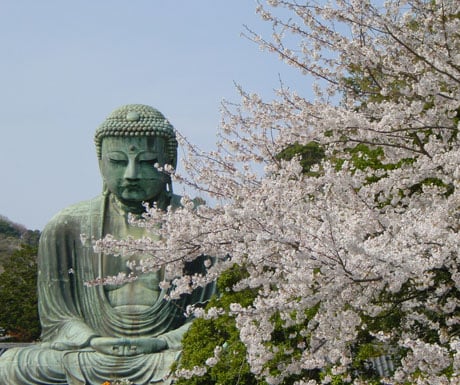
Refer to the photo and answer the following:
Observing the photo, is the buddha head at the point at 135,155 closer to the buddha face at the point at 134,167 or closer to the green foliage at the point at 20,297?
the buddha face at the point at 134,167

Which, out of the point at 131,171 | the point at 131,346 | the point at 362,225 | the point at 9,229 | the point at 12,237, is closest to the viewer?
the point at 362,225

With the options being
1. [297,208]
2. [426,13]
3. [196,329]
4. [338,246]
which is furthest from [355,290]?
[196,329]

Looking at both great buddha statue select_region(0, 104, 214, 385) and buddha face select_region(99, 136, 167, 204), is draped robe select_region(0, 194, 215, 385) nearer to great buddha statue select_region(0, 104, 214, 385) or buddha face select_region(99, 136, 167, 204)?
great buddha statue select_region(0, 104, 214, 385)

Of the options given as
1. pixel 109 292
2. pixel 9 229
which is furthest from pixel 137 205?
pixel 9 229

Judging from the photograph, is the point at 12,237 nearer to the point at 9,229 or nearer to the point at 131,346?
the point at 9,229

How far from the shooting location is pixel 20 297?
26391 millimetres

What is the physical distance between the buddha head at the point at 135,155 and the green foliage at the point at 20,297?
52.3 ft

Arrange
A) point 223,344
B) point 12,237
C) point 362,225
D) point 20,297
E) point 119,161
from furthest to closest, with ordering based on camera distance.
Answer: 1. point 12,237
2. point 20,297
3. point 119,161
4. point 223,344
5. point 362,225

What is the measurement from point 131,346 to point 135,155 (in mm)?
2072

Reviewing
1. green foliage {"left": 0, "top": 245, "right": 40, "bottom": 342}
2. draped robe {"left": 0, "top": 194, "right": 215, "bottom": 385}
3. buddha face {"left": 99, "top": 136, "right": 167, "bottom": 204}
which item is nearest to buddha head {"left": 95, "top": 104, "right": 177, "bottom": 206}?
buddha face {"left": 99, "top": 136, "right": 167, "bottom": 204}

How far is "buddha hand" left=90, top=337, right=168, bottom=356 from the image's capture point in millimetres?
9688

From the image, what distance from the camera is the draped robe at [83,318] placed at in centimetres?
960

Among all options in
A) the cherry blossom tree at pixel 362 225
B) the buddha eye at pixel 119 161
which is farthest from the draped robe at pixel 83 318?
the cherry blossom tree at pixel 362 225

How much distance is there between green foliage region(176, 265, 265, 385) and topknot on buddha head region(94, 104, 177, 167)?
3.24 meters
